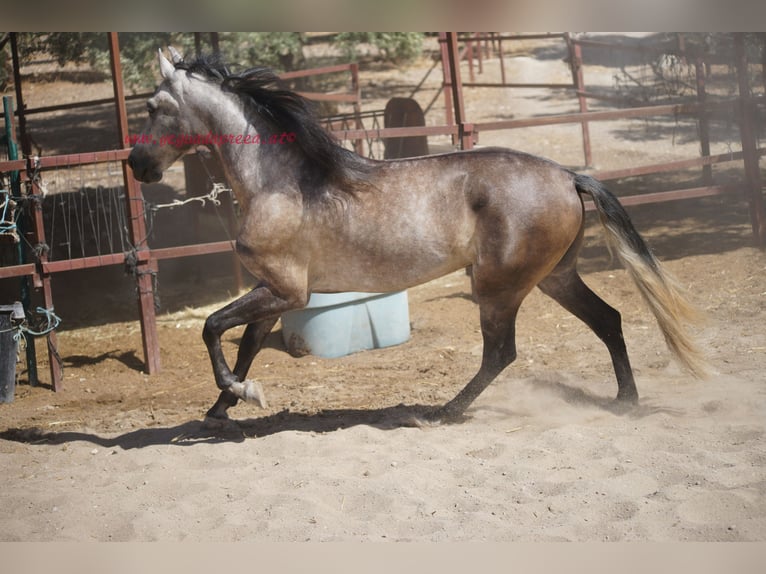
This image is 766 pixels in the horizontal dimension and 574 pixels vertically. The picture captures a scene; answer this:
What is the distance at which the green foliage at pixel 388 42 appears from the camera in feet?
40.7

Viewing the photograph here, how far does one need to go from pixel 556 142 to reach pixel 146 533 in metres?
9.43

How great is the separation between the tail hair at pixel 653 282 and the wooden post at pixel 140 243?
3.11 metres

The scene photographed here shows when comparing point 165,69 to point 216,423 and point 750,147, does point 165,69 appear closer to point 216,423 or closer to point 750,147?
point 216,423

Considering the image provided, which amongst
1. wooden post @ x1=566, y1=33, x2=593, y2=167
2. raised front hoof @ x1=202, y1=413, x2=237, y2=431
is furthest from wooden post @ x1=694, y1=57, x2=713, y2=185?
raised front hoof @ x1=202, y1=413, x2=237, y2=431

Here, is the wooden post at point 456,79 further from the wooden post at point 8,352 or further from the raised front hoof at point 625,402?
the wooden post at point 8,352

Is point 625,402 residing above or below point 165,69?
below

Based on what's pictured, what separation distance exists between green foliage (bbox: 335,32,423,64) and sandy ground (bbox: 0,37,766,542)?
7.30 metres

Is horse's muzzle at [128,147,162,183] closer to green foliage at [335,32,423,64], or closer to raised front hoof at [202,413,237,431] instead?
raised front hoof at [202,413,237,431]

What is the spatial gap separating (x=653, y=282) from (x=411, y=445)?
1.51m

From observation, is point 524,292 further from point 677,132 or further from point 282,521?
point 677,132

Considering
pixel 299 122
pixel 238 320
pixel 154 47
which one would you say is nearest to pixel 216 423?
pixel 238 320

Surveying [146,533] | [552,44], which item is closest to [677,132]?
[552,44]

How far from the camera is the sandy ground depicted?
10.4ft

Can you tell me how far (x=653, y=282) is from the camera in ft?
13.6
